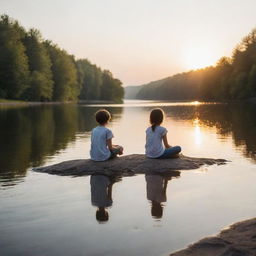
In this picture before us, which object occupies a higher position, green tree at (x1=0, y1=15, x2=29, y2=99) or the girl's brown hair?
green tree at (x1=0, y1=15, x2=29, y2=99)

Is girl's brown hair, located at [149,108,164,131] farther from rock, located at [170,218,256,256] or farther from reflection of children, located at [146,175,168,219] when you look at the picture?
rock, located at [170,218,256,256]

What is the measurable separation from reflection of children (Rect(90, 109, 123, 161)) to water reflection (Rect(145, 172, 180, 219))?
1.70 metres

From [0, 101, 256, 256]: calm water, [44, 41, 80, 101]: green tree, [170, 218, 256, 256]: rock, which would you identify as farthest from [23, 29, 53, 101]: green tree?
[170, 218, 256, 256]: rock

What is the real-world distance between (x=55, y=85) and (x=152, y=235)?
10437cm

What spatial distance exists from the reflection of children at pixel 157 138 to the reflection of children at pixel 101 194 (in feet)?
6.83

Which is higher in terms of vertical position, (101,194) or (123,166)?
(123,166)

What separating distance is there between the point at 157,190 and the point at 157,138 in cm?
334

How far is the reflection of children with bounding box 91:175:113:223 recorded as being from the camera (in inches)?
293

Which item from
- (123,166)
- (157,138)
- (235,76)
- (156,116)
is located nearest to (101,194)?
(123,166)

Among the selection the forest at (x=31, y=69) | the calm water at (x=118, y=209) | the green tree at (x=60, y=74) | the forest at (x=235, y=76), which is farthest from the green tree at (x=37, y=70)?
the calm water at (x=118, y=209)

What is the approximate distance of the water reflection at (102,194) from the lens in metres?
7.43

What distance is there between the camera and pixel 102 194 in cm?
912

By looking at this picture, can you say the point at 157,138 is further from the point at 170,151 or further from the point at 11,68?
the point at 11,68

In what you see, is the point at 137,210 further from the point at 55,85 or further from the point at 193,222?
the point at 55,85
